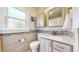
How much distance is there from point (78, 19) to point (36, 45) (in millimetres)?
531

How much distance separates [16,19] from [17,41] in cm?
24

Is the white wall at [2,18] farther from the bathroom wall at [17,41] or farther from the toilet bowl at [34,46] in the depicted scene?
the toilet bowl at [34,46]

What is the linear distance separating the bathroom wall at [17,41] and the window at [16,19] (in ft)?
0.29

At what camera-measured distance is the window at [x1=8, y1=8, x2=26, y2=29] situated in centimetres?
96

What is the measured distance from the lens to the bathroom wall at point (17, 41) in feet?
3.13

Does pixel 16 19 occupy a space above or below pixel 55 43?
above

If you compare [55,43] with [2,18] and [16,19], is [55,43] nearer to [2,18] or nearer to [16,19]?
[16,19]

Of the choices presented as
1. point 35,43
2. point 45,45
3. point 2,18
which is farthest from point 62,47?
point 2,18

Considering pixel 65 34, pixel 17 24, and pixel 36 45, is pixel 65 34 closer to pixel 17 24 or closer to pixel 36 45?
pixel 36 45

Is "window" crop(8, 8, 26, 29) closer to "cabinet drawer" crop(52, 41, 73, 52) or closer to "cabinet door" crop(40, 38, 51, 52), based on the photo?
"cabinet door" crop(40, 38, 51, 52)

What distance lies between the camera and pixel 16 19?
0.99 m

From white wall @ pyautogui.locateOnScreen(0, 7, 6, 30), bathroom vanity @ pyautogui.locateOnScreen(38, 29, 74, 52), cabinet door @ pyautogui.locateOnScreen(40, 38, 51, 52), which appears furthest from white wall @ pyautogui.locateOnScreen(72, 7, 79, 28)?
white wall @ pyautogui.locateOnScreen(0, 7, 6, 30)

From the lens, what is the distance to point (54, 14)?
3.33 feet

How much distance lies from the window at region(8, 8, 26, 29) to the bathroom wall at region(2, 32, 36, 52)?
0.29 ft
